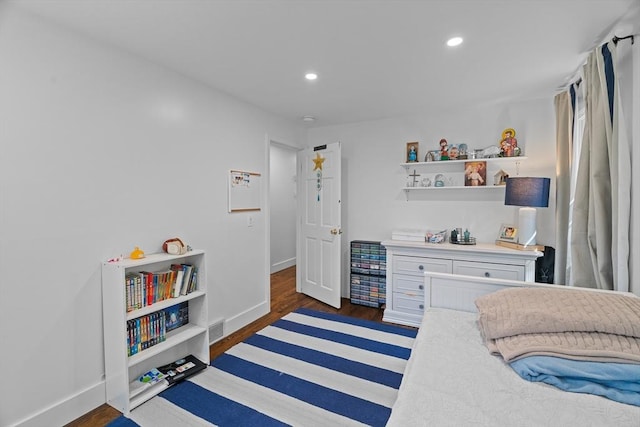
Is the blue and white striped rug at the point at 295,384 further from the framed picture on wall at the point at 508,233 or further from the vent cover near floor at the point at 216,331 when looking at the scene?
the framed picture on wall at the point at 508,233

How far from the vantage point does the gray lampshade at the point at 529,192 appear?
2.57 m

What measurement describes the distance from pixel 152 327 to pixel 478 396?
6.61 ft

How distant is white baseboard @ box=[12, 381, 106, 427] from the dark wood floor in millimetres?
36

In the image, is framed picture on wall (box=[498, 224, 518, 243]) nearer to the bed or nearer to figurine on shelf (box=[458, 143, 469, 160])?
figurine on shelf (box=[458, 143, 469, 160])

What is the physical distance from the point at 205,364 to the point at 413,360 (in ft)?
5.50

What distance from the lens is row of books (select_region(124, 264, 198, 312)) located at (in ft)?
6.32

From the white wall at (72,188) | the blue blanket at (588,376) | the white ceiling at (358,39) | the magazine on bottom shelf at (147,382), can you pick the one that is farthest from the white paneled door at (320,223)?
the blue blanket at (588,376)

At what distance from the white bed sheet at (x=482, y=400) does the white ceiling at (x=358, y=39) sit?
1752 mm

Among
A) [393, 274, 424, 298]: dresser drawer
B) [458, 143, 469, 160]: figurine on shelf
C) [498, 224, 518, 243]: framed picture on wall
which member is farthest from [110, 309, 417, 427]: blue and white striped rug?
[458, 143, 469, 160]: figurine on shelf

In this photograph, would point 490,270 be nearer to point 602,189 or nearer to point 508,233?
point 508,233

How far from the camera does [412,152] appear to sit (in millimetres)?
3479

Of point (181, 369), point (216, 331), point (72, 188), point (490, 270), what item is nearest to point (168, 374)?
point (181, 369)

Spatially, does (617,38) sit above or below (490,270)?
above

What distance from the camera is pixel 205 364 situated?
2291 mm
